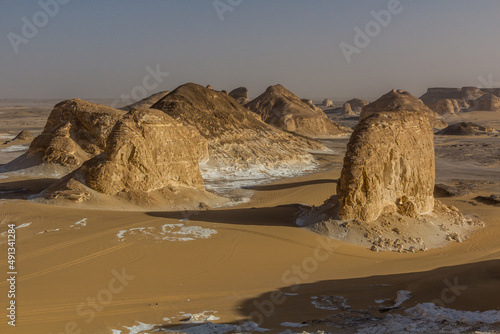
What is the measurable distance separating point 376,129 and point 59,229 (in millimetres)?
9279

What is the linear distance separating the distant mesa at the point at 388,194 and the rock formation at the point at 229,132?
1289 cm

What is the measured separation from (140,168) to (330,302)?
9.35 metres

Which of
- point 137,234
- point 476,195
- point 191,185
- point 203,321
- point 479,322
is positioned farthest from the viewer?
point 476,195

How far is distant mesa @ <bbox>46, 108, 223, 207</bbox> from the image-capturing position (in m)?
15.7

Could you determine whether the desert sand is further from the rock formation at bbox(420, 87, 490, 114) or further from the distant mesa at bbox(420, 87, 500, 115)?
the rock formation at bbox(420, 87, 490, 114)

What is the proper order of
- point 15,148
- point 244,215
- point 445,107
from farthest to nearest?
point 445,107 < point 15,148 < point 244,215

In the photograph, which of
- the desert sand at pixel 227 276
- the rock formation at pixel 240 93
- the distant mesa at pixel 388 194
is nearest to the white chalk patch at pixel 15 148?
the desert sand at pixel 227 276

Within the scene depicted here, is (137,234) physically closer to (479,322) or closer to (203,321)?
(203,321)

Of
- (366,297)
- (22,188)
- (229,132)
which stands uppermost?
(229,132)

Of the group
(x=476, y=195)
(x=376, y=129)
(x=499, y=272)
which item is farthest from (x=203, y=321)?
(x=476, y=195)

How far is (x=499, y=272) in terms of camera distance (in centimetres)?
998

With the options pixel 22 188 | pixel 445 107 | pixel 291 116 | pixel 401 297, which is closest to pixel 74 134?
pixel 22 188

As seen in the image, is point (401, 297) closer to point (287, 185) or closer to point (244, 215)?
point (244, 215)

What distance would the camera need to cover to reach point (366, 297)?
29.8 ft
